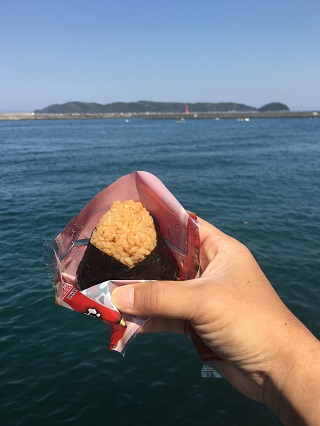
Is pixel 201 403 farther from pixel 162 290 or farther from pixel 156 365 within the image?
pixel 162 290

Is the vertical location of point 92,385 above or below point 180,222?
below

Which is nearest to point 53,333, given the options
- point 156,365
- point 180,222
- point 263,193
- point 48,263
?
point 156,365

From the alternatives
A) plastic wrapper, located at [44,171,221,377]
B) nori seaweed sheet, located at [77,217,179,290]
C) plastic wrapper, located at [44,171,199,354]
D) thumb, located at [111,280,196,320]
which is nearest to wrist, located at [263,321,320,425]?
plastic wrapper, located at [44,171,221,377]

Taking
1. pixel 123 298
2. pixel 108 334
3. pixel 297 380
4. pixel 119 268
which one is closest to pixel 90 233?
pixel 119 268

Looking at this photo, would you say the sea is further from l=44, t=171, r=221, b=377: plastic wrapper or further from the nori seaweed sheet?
the nori seaweed sheet

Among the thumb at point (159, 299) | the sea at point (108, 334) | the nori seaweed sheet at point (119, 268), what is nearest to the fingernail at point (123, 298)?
the thumb at point (159, 299)

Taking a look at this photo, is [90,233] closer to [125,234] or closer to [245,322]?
[125,234]

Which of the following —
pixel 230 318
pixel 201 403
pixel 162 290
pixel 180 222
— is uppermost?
pixel 180 222

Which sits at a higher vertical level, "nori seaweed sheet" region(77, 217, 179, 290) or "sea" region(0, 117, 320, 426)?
"nori seaweed sheet" region(77, 217, 179, 290)
